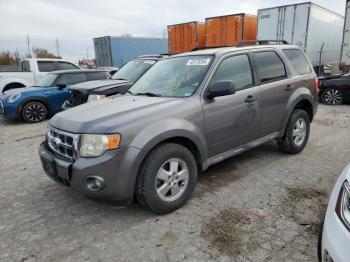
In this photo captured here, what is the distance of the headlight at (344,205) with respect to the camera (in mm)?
1747

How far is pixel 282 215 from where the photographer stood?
126 inches

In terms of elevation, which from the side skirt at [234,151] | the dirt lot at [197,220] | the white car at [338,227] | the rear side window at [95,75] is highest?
the rear side window at [95,75]

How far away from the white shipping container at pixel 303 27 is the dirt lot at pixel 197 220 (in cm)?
1049

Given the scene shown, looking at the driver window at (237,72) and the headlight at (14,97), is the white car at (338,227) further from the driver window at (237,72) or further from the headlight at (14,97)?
the headlight at (14,97)

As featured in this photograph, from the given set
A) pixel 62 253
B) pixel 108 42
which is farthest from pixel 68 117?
pixel 108 42

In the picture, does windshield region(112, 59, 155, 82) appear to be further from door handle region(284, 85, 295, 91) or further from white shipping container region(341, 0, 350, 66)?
white shipping container region(341, 0, 350, 66)

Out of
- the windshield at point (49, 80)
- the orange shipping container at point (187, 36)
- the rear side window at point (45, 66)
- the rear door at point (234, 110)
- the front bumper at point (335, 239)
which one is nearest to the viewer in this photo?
the front bumper at point (335, 239)

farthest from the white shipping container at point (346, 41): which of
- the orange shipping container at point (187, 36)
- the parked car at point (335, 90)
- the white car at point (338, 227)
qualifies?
the white car at point (338, 227)

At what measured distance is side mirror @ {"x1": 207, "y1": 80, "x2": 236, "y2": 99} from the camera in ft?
11.0

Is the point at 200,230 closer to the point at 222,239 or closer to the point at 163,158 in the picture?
the point at 222,239

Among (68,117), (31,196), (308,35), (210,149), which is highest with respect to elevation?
(308,35)

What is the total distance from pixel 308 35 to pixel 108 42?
13329 millimetres

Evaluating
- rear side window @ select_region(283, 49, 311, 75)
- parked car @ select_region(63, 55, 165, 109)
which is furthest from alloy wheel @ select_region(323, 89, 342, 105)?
parked car @ select_region(63, 55, 165, 109)

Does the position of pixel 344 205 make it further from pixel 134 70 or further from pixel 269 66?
pixel 134 70
